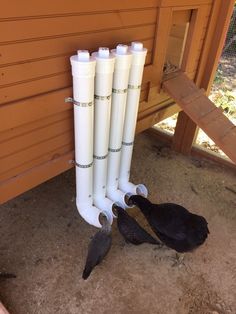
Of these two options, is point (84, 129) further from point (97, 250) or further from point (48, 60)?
point (97, 250)

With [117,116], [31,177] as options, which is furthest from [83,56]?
[31,177]

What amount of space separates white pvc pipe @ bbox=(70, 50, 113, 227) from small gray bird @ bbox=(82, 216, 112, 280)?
0.14 m

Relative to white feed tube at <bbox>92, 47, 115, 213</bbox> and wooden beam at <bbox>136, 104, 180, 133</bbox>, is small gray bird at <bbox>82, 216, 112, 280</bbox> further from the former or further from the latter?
wooden beam at <bbox>136, 104, 180, 133</bbox>

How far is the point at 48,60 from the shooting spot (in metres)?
1.45

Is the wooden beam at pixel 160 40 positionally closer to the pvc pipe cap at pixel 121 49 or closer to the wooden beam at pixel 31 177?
the pvc pipe cap at pixel 121 49

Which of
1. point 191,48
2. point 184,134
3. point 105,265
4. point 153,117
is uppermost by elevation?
point 191,48

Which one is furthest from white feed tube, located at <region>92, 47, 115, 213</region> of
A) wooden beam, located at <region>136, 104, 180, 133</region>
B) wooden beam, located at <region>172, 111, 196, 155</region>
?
wooden beam, located at <region>172, 111, 196, 155</region>

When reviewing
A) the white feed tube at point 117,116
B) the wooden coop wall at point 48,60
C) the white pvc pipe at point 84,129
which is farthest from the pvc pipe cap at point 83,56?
the white feed tube at point 117,116

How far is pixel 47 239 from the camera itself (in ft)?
7.04

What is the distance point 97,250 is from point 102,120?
807 millimetres

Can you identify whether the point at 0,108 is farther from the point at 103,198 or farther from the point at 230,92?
→ the point at 230,92

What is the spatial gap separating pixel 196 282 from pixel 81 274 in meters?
0.74

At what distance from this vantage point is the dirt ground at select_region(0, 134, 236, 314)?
5.90 ft

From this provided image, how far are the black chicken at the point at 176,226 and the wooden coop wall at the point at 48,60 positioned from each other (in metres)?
0.65
